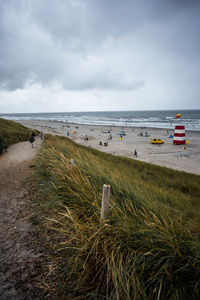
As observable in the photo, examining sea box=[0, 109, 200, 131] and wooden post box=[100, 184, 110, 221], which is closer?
wooden post box=[100, 184, 110, 221]

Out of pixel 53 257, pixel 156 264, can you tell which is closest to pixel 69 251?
pixel 53 257

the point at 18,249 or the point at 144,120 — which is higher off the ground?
the point at 144,120

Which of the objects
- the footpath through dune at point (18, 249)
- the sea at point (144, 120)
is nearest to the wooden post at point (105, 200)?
the footpath through dune at point (18, 249)

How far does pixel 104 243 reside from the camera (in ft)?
6.36

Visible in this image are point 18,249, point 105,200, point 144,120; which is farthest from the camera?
point 144,120

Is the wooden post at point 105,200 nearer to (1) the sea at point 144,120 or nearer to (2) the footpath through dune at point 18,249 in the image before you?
(2) the footpath through dune at point 18,249

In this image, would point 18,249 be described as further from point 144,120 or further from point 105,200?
point 144,120

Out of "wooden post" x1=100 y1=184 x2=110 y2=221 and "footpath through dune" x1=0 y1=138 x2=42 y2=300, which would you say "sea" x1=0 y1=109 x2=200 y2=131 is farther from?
"footpath through dune" x1=0 y1=138 x2=42 y2=300

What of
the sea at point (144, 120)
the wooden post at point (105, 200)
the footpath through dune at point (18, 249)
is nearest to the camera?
the footpath through dune at point (18, 249)

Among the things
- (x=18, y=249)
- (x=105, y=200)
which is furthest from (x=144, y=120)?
(x=18, y=249)

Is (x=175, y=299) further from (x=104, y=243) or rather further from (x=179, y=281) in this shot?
(x=104, y=243)

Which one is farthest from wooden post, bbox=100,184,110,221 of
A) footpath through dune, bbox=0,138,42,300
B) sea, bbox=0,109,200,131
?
sea, bbox=0,109,200,131

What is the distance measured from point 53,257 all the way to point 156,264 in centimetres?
158

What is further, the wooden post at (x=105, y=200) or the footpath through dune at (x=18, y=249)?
the wooden post at (x=105, y=200)
